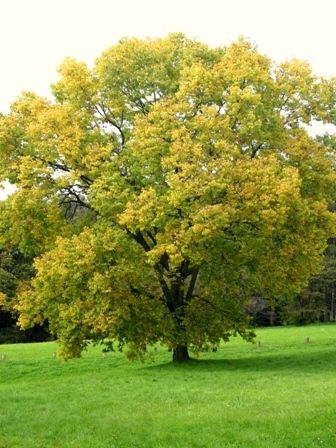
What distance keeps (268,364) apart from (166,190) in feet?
29.0

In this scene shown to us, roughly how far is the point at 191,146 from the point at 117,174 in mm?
3356

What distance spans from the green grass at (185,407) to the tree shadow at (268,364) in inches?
1.6

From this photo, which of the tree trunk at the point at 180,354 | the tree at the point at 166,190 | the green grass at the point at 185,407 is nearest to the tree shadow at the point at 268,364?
the green grass at the point at 185,407

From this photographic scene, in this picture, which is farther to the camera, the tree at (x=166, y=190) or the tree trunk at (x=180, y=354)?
the tree trunk at (x=180, y=354)

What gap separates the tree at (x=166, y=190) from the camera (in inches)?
959

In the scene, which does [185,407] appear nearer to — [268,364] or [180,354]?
[268,364]

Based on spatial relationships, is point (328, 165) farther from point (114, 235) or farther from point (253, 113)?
point (114, 235)

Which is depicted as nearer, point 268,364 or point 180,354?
point 268,364

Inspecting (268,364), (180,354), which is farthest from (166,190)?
(268,364)

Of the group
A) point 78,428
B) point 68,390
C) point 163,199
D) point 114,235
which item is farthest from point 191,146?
point 78,428

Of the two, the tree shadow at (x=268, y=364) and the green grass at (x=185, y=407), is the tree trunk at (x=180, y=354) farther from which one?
the green grass at (x=185, y=407)

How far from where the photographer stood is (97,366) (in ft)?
108

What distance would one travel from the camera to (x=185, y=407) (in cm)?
1661

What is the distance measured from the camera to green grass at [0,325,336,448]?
12773 millimetres
